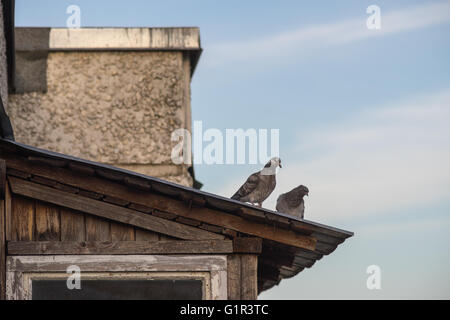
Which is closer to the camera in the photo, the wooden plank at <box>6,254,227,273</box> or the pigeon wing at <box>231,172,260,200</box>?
the wooden plank at <box>6,254,227,273</box>

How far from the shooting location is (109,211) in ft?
26.0

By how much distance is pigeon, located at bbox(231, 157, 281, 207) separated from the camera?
1087 centimetres

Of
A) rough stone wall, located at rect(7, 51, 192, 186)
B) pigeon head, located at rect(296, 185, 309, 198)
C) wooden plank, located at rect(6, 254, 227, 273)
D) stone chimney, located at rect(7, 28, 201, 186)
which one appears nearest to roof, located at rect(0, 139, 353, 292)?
wooden plank, located at rect(6, 254, 227, 273)

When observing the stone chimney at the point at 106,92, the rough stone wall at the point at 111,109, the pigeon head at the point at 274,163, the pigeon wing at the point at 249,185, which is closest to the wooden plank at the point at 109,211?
the pigeon wing at the point at 249,185

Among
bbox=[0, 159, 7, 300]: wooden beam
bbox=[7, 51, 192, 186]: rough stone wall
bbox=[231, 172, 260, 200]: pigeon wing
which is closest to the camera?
bbox=[0, 159, 7, 300]: wooden beam

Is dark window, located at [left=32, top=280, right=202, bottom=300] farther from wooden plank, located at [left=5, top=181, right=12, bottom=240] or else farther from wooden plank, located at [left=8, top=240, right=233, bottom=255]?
wooden plank, located at [left=5, top=181, right=12, bottom=240]

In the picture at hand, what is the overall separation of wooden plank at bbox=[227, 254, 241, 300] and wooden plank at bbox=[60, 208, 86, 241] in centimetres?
122

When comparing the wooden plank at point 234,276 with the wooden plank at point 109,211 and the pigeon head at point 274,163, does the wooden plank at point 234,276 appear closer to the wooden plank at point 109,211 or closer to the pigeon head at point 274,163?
the wooden plank at point 109,211

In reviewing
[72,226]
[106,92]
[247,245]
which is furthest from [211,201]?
[106,92]

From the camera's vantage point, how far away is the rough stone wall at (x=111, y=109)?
599 inches

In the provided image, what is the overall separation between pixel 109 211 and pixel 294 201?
454 cm

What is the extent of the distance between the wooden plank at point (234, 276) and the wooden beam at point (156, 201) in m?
0.25

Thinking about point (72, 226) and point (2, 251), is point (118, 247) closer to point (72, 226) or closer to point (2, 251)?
point (72, 226)
